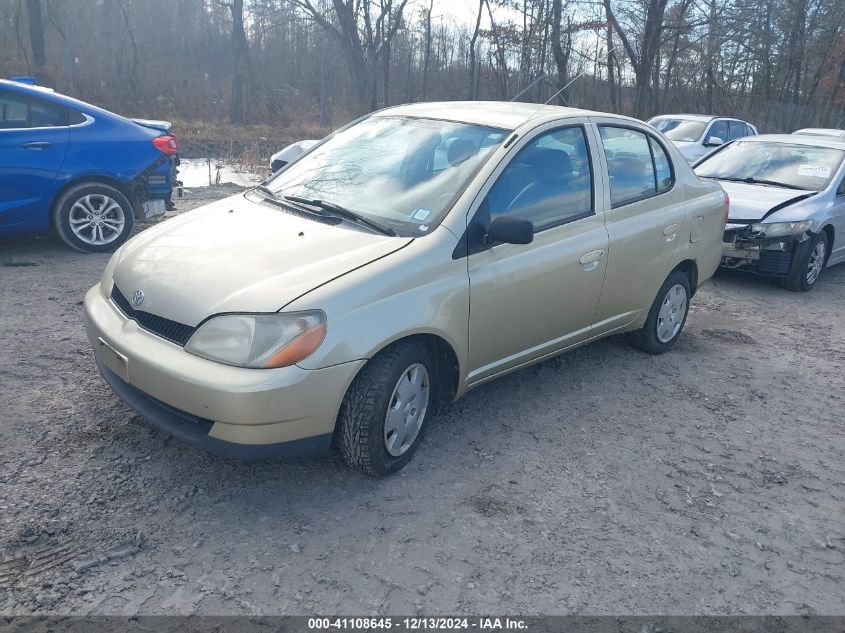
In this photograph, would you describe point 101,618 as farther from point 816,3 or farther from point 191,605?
point 816,3

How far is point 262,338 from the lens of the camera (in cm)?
311

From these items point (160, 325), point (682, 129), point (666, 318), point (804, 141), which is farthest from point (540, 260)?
point (682, 129)

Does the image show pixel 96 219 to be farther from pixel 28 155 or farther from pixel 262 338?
pixel 262 338

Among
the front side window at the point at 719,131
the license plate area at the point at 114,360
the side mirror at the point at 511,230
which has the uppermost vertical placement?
the front side window at the point at 719,131

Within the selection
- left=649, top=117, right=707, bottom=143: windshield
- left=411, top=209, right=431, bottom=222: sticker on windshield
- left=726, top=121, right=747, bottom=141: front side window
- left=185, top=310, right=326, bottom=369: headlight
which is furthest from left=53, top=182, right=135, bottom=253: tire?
left=726, top=121, right=747, bottom=141: front side window

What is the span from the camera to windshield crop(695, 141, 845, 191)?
8.42 meters

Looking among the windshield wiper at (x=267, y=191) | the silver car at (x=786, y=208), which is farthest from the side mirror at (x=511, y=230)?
the silver car at (x=786, y=208)

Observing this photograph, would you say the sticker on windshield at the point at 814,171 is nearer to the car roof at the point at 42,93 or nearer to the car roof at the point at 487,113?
the car roof at the point at 487,113

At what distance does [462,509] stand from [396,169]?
6.35ft

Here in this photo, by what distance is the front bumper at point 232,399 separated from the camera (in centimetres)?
304

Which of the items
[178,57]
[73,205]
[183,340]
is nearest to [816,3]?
[178,57]

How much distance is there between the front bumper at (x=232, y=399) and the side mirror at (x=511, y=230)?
3.42 ft

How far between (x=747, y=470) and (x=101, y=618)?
323cm

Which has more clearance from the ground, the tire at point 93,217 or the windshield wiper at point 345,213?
the windshield wiper at point 345,213
